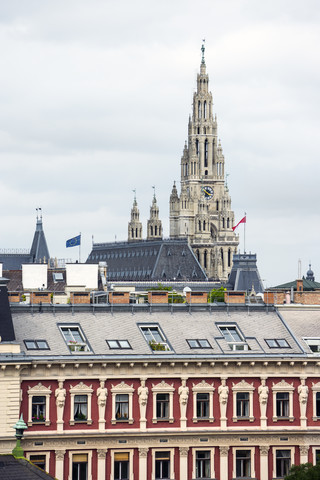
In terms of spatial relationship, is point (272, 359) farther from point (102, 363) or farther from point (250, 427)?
point (102, 363)

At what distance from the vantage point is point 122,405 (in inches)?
2997

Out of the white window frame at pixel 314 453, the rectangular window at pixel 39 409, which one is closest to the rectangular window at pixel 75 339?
the rectangular window at pixel 39 409

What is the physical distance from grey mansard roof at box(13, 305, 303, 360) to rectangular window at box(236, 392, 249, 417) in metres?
2.09

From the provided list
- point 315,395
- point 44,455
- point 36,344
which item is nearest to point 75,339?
point 36,344

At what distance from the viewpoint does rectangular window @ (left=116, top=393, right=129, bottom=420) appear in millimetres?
76000

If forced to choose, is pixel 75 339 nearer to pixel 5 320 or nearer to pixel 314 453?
pixel 5 320

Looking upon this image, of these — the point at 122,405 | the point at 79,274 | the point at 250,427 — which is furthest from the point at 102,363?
the point at 79,274

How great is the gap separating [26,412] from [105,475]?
205 inches

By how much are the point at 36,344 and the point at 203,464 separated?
34.6 feet

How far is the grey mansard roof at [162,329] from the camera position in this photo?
3017 inches

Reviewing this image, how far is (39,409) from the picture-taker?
74.2 metres

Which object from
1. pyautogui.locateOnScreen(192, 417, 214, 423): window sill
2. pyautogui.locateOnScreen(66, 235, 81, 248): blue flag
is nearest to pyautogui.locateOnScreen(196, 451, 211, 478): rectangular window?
pyautogui.locateOnScreen(192, 417, 214, 423): window sill

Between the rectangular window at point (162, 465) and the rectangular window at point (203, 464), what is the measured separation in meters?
1.62

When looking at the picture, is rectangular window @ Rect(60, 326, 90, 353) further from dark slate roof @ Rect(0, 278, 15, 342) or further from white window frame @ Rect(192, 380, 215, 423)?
white window frame @ Rect(192, 380, 215, 423)
